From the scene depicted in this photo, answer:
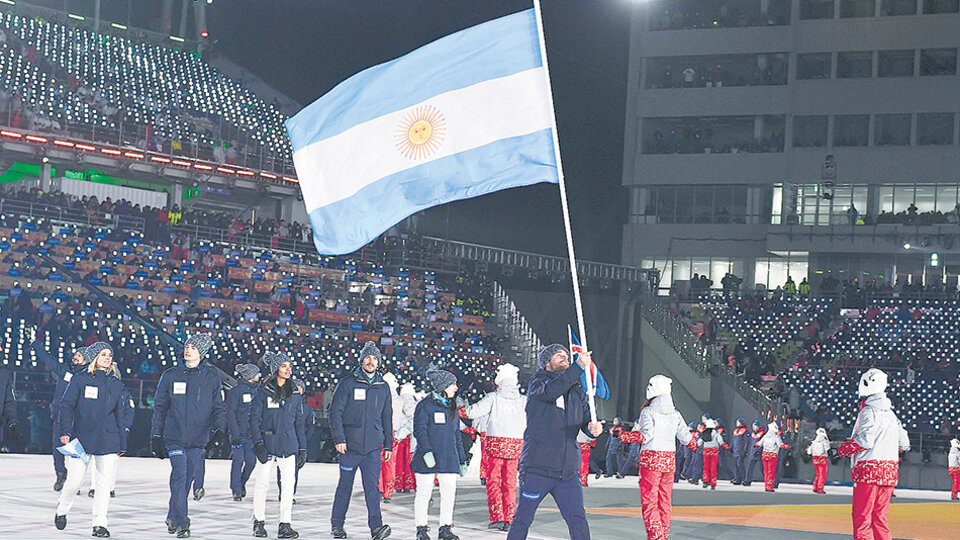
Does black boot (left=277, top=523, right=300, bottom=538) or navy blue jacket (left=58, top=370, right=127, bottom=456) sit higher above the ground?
navy blue jacket (left=58, top=370, right=127, bottom=456)

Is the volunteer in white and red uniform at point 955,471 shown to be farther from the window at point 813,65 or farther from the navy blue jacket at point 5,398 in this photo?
the window at point 813,65

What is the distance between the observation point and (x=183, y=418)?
12242 millimetres

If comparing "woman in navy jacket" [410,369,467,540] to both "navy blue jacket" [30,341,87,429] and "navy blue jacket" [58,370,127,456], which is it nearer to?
"navy blue jacket" [58,370,127,456]

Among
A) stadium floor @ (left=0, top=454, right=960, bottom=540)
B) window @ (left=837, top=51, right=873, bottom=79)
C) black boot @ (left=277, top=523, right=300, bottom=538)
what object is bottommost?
stadium floor @ (left=0, top=454, right=960, bottom=540)

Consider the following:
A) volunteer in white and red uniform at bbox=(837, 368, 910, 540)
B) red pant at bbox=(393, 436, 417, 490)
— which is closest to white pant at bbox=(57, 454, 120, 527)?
volunteer in white and red uniform at bbox=(837, 368, 910, 540)

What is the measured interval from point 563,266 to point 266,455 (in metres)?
34.8

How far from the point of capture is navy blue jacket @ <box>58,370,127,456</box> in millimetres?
12172

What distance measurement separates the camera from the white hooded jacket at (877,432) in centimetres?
1275

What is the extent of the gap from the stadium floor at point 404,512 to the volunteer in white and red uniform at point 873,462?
2.87m

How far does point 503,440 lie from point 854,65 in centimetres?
4257

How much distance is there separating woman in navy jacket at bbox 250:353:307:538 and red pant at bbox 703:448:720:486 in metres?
16.7

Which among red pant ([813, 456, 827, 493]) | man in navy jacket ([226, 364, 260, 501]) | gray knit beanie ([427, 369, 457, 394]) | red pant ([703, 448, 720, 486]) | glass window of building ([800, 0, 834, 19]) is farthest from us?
glass window of building ([800, 0, 834, 19])

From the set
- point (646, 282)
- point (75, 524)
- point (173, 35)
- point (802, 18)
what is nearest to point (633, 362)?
point (646, 282)

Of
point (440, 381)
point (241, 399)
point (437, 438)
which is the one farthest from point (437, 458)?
point (241, 399)
